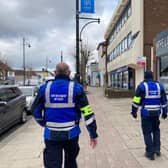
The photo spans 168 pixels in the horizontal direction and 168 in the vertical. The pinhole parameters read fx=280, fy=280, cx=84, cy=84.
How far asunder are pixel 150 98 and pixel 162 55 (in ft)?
33.3

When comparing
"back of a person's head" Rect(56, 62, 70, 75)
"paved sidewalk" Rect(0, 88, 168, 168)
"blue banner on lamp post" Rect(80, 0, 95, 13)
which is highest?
"blue banner on lamp post" Rect(80, 0, 95, 13)

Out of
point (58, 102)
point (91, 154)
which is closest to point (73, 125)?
point (58, 102)

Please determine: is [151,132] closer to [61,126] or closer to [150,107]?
[150,107]

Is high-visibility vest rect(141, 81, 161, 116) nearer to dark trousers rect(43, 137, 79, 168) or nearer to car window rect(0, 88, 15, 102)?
dark trousers rect(43, 137, 79, 168)

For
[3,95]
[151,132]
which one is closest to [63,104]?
[151,132]

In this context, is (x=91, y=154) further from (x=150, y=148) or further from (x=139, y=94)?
(x=139, y=94)

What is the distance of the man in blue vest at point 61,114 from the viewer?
3684 mm

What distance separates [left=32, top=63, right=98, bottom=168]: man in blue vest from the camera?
368cm

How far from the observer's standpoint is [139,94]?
5.87 metres

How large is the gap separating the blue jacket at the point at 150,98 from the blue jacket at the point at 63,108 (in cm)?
236

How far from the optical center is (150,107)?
5.82 m

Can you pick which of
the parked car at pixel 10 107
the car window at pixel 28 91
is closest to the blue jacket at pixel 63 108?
the parked car at pixel 10 107

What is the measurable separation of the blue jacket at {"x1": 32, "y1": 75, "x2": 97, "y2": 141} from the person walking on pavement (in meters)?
2.37

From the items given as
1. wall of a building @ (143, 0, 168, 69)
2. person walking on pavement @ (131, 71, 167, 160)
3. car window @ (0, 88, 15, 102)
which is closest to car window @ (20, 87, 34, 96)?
car window @ (0, 88, 15, 102)
